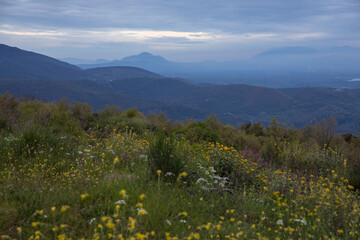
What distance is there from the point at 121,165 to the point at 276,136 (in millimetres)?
7280

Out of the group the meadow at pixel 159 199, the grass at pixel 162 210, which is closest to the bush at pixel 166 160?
the meadow at pixel 159 199

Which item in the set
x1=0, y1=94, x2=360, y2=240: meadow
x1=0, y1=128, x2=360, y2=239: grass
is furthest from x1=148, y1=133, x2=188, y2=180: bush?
x1=0, y1=128, x2=360, y2=239: grass

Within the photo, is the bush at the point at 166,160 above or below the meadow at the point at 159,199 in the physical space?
above

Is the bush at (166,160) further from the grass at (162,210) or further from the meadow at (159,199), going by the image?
the grass at (162,210)

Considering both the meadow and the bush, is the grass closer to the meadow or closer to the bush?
the meadow

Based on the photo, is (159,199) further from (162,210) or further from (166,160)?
(166,160)

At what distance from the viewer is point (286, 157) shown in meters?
7.95

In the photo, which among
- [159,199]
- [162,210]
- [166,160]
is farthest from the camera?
[166,160]

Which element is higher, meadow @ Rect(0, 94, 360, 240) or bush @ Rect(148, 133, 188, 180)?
bush @ Rect(148, 133, 188, 180)

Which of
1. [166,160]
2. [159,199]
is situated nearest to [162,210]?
[159,199]

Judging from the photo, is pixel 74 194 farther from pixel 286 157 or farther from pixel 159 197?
pixel 286 157

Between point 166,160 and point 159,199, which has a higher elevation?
point 166,160

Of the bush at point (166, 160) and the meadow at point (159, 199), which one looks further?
the bush at point (166, 160)

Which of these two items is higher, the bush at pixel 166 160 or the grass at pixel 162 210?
the bush at pixel 166 160
